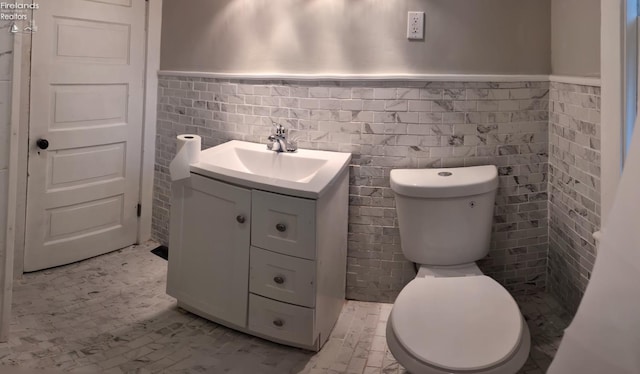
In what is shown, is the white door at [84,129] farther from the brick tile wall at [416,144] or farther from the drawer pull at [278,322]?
the drawer pull at [278,322]

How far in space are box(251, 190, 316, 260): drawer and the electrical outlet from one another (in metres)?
1.03

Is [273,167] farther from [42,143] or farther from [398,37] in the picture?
[42,143]

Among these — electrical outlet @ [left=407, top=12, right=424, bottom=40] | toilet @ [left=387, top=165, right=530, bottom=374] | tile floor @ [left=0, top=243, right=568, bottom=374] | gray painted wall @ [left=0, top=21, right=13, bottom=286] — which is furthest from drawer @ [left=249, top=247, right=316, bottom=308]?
electrical outlet @ [left=407, top=12, right=424, bottom=40]

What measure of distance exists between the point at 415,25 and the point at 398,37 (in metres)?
0.10

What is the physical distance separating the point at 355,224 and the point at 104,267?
5.19 feet

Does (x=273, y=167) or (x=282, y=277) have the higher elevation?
(x=273, y=167)

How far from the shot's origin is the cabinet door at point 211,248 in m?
1.95

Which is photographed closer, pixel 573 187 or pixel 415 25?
pixel 573 187

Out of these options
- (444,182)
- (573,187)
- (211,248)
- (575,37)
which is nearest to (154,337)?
(211,248)

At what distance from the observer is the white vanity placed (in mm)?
1826

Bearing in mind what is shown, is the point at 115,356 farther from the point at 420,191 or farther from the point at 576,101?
the point at 576,101

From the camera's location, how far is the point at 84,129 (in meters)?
Answer: 2.71

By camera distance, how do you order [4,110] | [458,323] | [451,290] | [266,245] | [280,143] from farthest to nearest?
[280,143], [266,245], [4,110], [451,290], [458,323]

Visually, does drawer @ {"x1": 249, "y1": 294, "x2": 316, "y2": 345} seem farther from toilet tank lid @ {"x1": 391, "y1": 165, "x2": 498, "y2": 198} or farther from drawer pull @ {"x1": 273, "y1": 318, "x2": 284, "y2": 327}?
toilet tank lid @ {"x1": 391, "y1": 165, "x2": 498, "y2": 198}
